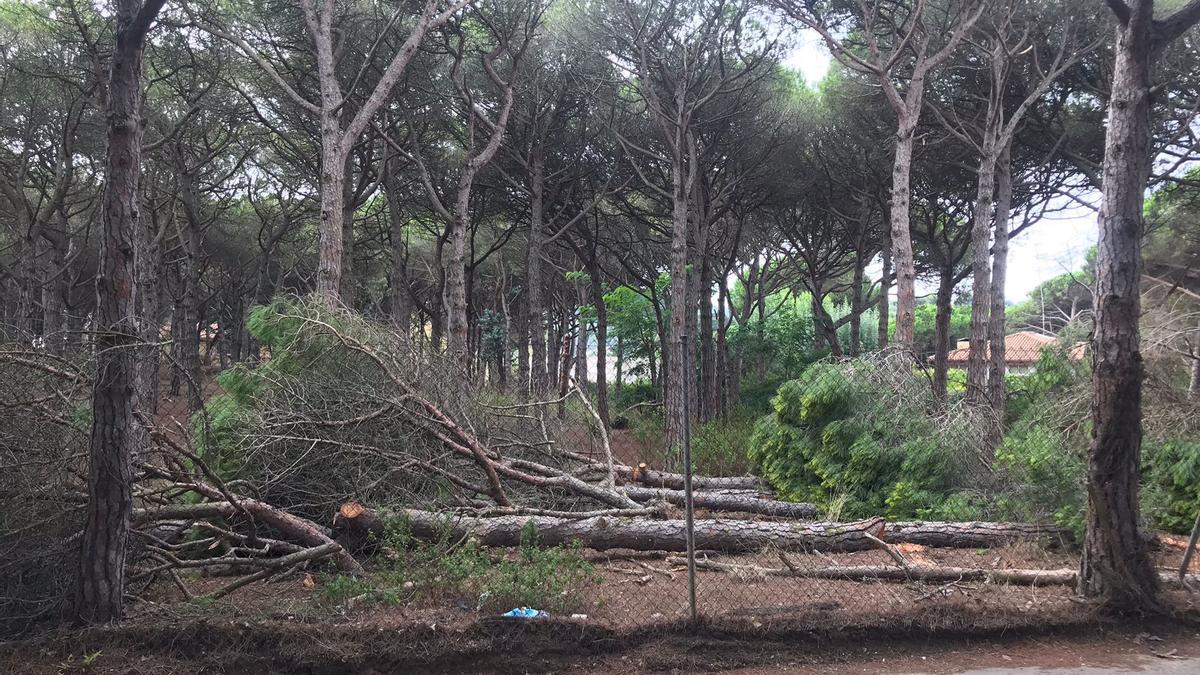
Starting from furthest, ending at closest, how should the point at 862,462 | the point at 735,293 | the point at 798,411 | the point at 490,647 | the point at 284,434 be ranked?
the point at 735,293 → the point at 798,411 → the point at 862,462 → the point at 284,434 → the point at 490,647

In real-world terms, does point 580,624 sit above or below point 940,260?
below

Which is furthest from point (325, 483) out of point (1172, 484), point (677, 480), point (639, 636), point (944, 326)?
point (944, 326)

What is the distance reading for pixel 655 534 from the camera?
6711 millimetres

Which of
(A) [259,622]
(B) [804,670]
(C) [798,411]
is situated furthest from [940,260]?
(A) [259,622]

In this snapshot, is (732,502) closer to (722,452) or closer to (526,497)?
(722,452)

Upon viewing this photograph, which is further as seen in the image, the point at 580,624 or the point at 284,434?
the point at 284,434

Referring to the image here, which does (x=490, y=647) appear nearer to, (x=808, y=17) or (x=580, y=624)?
(x=580, y=624)

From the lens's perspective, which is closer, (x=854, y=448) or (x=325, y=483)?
(x=325, y=483)

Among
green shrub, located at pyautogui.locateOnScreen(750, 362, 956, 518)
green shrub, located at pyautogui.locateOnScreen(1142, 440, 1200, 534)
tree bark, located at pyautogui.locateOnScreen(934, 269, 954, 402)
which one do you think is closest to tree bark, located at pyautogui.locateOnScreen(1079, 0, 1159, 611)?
green shrub, located at pyautogui.locateOnScreen(1142, 440, 1200, 534)

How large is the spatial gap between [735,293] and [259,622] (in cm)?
3698

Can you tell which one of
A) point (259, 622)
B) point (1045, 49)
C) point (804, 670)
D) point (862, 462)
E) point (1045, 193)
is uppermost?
point (1045, 49)

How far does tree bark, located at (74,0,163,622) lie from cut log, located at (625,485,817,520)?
525 cm

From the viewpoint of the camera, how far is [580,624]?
4652 millimetres

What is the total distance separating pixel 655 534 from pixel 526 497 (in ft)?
5.70
